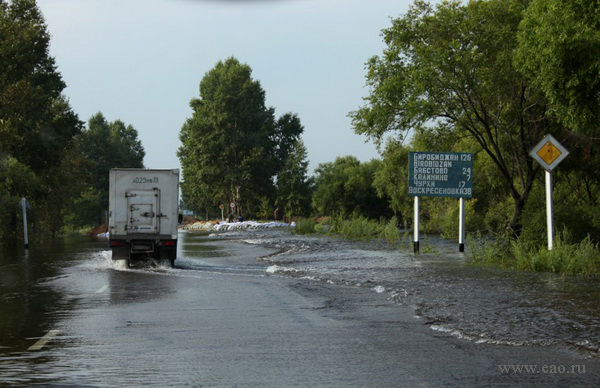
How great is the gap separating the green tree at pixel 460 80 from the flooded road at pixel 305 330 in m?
12.0

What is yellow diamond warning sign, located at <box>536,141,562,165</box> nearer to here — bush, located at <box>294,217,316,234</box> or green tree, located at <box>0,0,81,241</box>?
bush, located at <box>294,217,316,234</box>

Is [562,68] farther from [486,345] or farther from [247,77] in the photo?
[247,77]

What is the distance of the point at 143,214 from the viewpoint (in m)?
26.0

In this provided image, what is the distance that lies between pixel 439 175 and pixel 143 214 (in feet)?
37.7

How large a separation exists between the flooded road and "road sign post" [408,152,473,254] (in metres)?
10.9

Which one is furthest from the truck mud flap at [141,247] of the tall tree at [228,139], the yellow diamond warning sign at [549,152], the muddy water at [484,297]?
the tall tree at [228,139]

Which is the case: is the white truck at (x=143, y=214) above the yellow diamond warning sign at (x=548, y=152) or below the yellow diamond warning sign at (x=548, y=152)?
below

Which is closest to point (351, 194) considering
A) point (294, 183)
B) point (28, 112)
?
point (294, 183)

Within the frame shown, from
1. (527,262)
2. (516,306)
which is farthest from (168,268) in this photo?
(516,306)

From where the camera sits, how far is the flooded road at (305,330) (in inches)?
297

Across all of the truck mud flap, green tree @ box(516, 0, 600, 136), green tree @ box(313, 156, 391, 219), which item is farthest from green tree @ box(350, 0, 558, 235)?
green tree @ box(313, 156, 391, 219)

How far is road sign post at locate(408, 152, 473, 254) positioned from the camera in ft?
99.6
